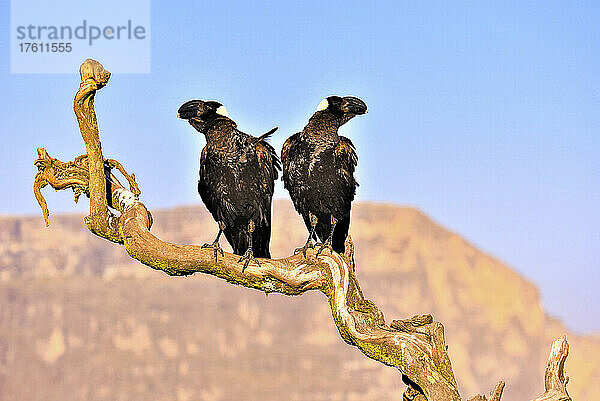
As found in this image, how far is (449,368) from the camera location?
21.8ft

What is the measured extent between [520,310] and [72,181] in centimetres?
4934

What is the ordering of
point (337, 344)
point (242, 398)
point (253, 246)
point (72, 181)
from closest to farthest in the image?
1. point (253, 246)
2. point (72, 181)
3. point (242, 398)
4. point (337, 344)

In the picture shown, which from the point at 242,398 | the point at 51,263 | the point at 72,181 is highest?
the point at 51,263

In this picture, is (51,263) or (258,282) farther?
(51,263)

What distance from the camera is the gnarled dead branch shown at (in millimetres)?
6535

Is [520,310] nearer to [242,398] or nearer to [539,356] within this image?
[539,356]

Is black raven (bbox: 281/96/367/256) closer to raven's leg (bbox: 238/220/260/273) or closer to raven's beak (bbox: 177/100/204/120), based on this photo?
raven's leg (bbox: 238/220/260/273)

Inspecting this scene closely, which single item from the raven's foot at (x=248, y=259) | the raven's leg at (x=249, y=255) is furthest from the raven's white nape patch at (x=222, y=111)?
the raven's foot at (x=248, y=259)

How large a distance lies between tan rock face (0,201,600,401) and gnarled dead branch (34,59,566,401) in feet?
124

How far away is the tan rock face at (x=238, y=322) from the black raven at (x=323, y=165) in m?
38.2

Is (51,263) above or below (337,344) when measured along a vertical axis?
above

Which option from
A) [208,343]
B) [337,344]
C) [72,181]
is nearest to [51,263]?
[208,343]

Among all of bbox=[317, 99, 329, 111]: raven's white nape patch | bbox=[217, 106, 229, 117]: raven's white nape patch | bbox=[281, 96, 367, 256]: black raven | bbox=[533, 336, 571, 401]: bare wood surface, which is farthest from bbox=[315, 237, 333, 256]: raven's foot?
bbox=[533, 336, 571, 401]: bare wood surface

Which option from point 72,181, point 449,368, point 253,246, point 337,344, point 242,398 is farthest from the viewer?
point 337,344
